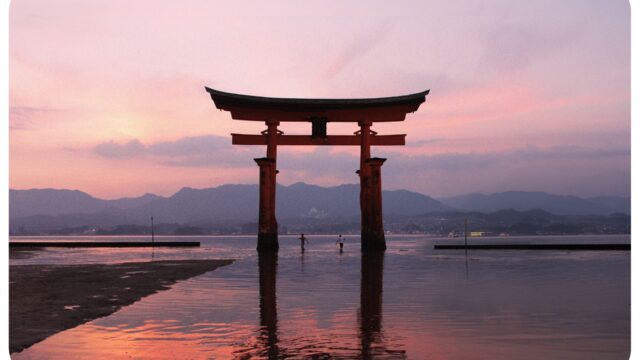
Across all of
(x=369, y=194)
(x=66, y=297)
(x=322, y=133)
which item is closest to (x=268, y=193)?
(x=322, y=133)

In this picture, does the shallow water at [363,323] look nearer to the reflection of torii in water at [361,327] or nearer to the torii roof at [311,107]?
the reflection of torii in water at [361,327]

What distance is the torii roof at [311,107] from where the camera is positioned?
3588 cm

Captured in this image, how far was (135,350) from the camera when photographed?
788 centimetres

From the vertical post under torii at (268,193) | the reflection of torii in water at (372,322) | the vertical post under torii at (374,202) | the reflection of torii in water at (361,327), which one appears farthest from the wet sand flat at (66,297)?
the vertical post under torii at (374,202)

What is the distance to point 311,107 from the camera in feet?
121

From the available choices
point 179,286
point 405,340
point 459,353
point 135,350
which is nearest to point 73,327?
point 135,350

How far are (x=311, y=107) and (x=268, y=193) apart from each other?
5.74m

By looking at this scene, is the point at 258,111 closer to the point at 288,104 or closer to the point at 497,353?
the point at 288,104

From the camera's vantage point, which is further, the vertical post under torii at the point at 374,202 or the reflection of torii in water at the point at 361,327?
the vertical post under torii at the point at 374,202

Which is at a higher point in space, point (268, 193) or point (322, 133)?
point (322, 133)

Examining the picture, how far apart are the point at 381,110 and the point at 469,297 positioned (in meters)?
24.5

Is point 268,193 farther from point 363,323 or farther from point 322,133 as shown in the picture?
point 363,323

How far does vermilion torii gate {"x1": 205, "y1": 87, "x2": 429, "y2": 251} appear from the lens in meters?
36.4

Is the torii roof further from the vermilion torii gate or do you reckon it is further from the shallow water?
the shallow water
